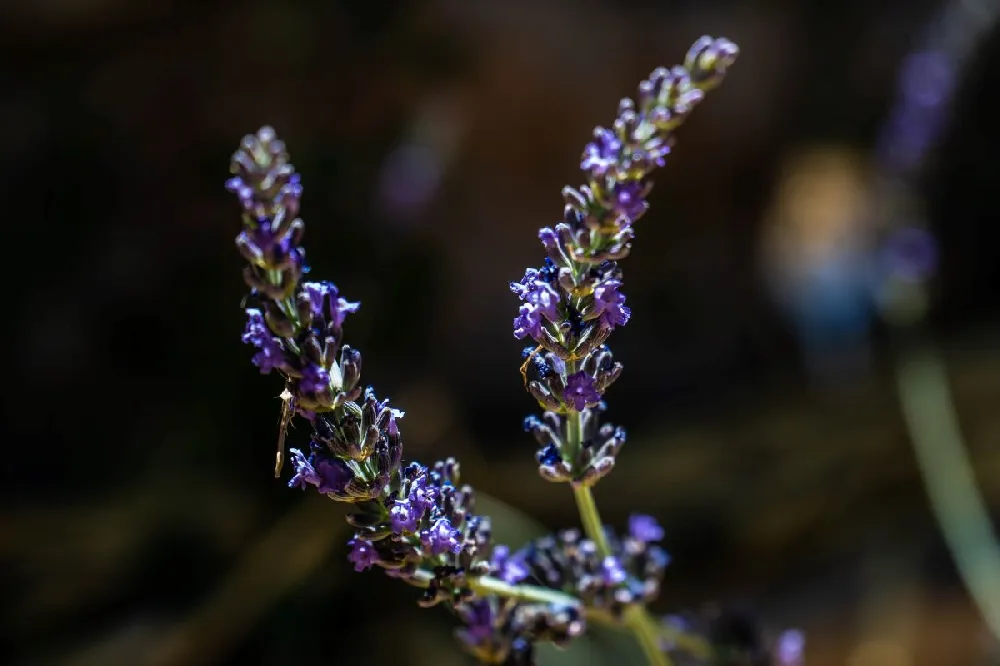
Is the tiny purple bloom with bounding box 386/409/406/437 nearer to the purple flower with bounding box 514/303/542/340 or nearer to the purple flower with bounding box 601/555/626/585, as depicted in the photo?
the purple flower with bounding box 514/303/542/340

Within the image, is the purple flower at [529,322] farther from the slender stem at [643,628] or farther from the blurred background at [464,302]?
the blurred background at [464,302]

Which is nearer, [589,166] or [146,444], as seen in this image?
[589,166]

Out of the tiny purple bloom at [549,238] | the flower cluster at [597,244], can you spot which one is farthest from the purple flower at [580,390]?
the tiny purple bloom at [549,238]


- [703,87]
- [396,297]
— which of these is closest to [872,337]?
[396,297]

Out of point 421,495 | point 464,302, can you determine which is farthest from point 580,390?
point 464,302

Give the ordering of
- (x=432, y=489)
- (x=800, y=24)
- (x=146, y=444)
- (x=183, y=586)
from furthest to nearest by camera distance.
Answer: (x=800, y=24), (x=146, y=444), (x=183, y=586), (x=432, y=489)

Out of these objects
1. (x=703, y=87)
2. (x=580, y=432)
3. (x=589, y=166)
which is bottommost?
(x=580, y=432)

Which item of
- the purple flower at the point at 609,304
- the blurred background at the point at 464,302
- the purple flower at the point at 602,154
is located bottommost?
the purple flower at the point at 609,304

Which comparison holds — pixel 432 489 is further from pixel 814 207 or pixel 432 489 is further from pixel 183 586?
pixel 814 207
